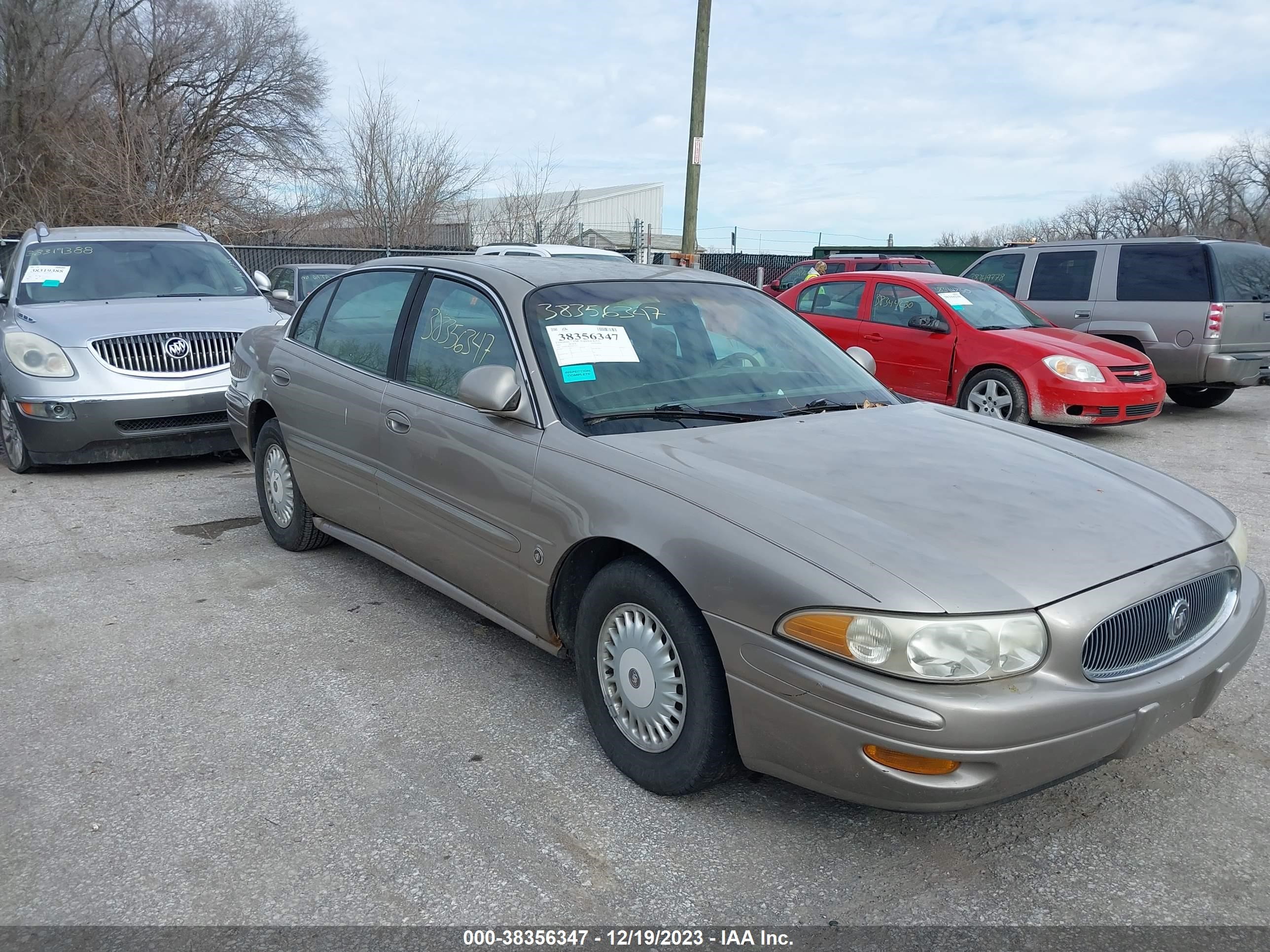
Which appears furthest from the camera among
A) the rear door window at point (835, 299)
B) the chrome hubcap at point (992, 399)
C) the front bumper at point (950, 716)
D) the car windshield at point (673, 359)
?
the rear door window at point (835, 299)

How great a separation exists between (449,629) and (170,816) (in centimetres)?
157

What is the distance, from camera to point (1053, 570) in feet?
8.36

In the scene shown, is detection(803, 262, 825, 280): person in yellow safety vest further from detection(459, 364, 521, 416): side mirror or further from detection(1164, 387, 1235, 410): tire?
detection(459, 364, 521, 416): side mirror

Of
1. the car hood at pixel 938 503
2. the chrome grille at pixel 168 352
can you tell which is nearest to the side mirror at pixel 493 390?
the car hood at pixel 938 503

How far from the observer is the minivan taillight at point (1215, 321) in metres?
9.61

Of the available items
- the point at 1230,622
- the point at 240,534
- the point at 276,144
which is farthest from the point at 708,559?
the point at 276,144

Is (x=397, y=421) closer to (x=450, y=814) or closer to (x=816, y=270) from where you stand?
(x=450, y=814)

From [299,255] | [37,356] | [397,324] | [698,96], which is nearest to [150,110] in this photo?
[299,255]

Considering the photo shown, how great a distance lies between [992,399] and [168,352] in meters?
6.66

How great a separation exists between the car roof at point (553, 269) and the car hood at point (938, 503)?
979mm

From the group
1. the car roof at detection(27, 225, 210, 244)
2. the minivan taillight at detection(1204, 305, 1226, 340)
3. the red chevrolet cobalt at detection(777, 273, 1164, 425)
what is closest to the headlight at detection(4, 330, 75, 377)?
the car roof at detection(27, 225, 210, 244)

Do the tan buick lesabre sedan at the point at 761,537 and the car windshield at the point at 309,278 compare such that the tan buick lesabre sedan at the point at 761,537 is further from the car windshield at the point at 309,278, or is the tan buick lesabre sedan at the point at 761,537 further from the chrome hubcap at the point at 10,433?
the car windshield at the point at 309,278

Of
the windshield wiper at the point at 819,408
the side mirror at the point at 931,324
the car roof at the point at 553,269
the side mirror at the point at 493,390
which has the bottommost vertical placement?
the side mirror at the point at 931,324

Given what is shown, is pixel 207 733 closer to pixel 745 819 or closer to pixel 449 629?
pixel 449 629
